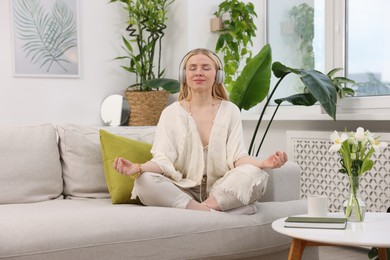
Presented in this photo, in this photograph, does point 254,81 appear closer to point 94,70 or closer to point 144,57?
point 144,57

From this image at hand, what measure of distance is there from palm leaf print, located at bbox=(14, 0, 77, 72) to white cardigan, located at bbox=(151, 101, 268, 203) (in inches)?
70.5

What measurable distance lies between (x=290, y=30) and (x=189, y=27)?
2.54 feet

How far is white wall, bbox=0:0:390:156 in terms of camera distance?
4.00m

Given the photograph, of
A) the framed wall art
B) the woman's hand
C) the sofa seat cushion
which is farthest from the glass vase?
the framed wall art

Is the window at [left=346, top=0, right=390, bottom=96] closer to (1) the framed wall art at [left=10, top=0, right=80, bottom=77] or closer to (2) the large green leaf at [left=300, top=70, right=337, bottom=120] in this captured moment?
(2) the large green leaf at [left=300, top=70, right=337, bottom=120]

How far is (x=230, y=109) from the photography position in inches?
107

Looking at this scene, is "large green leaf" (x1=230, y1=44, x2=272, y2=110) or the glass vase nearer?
the glass vase

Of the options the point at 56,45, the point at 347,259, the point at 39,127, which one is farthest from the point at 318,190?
the point at 56,45

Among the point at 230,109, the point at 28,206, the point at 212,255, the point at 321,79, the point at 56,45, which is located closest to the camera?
the point at 212,255

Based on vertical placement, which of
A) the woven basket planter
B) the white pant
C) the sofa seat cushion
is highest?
the woven basket planter

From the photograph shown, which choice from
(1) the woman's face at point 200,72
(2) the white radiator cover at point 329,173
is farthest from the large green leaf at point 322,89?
(1) the woman's face at point 200,72

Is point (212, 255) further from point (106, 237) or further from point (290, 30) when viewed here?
point (290, 30)

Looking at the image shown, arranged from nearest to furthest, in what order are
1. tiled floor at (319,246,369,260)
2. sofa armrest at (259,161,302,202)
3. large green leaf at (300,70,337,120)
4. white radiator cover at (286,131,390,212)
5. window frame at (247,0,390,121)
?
sofa armrest at (259,161,302,202) → large green leaf at (300,70,337,120) → white radiator cover at (286,131,390,212) → tiled floor at (319,246,369,260) → window frame at (247,0,390,121)

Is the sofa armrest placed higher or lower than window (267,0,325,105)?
lower
